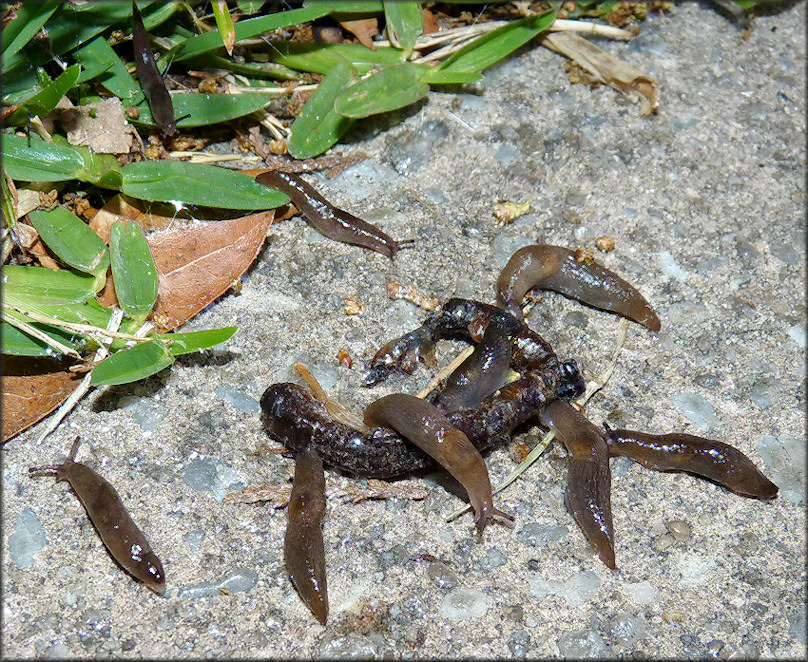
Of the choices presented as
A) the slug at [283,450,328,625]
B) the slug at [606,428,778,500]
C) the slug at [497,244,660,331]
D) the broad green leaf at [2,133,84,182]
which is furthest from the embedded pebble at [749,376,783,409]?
the broad green leaf at [2,133,84,182]

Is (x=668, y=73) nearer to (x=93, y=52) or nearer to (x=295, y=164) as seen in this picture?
(x=295, y=164)

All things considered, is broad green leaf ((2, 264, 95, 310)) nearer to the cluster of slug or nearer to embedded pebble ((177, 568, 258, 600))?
the cluster of slug

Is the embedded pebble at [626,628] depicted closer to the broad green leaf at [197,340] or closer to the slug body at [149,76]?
the broad green leaf at [197,340]

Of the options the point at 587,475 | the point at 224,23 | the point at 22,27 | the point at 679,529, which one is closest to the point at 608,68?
the point at 224,23

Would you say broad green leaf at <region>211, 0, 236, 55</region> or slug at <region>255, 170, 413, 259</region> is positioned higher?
broad green leaf at <region>211, 0, 236, 55</region>

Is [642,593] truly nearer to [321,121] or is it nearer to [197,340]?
[197,340]

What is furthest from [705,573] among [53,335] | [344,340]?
[53,335]

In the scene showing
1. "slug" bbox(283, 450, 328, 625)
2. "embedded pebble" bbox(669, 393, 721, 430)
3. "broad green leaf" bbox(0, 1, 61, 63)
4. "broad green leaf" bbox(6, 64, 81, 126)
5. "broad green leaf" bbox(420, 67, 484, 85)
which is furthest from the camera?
"broad green leaf" bbox(420, 67, 484, 85)
